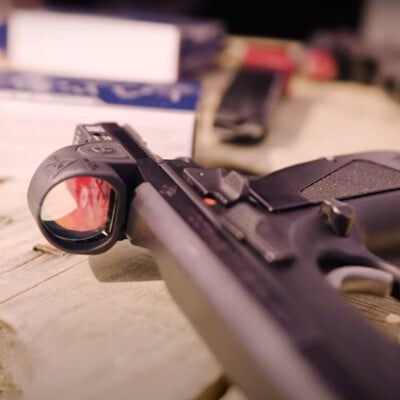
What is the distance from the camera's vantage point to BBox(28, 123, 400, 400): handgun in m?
0.32

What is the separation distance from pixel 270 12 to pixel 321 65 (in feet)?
2.04

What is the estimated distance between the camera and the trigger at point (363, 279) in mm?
424

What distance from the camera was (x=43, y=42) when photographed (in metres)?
0.98

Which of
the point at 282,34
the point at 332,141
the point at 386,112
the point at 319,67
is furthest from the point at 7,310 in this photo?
the point at 282,34

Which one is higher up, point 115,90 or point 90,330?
point 115,90

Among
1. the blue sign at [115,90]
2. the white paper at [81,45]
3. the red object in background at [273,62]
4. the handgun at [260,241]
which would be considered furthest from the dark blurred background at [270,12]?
the handgun at [260,241]

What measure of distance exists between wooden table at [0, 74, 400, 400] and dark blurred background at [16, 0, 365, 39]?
4.40 feet

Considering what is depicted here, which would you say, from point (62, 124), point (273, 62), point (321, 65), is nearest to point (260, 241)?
point (62, 124)

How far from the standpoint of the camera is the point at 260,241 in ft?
1.32

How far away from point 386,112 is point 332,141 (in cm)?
24

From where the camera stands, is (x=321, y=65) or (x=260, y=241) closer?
(x=260, y=241)

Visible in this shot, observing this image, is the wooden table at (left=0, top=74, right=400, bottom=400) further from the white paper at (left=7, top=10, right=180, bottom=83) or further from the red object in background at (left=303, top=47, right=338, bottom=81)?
the red object in background at (left=303, top=47, right=338, bottom=81)

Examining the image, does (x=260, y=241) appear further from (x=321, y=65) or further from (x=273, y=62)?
(x=321, y=65)

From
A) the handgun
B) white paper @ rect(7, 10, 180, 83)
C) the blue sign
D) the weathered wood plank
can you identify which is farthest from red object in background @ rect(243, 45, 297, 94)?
the weathered wood plank
